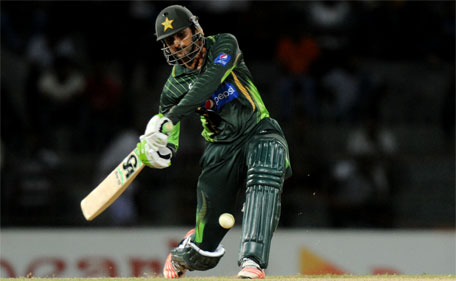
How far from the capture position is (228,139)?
5566mm

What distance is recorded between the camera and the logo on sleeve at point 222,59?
5.25 meters

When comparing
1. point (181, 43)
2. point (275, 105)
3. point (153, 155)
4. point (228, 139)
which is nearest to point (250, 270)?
point (153, 155)

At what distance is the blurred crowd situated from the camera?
9562 millimetres

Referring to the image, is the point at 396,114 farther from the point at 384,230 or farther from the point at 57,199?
the point at 57,199

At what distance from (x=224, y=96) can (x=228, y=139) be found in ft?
0.92

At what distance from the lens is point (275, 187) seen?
17.0ft

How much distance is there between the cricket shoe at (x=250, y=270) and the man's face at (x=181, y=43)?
1.26 metres

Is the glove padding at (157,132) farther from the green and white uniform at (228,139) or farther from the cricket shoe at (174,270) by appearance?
the cricket shoe at (174,270)

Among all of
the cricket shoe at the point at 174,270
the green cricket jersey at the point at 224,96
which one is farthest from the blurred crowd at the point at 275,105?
the green cricket jersey at the point at 224,96

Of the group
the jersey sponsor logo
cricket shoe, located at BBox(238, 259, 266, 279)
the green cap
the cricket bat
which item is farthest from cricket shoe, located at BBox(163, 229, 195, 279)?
the green cap

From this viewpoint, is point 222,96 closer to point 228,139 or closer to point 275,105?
point 228,139

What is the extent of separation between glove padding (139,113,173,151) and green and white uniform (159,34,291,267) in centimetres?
8

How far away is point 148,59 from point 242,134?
18.5 ft

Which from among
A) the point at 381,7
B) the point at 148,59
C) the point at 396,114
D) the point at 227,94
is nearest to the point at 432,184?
the point at 396,114
